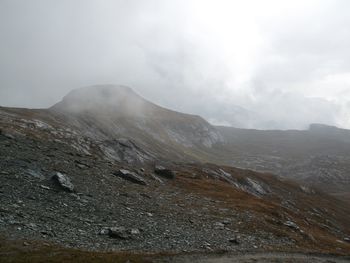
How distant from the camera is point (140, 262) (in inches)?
1229

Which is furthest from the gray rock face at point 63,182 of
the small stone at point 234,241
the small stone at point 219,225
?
the small stone at point 234,241

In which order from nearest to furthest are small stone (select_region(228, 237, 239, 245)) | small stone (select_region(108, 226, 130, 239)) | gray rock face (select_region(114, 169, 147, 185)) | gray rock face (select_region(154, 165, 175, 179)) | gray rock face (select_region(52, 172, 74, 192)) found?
small stone (select_region(108, 226, 130, 239)) → small stone (select_region(228, 237, 239, 245)) → gray rock face (select_region(52, 172, 74, 192)) → gray rock face (select_region(114, 169, 147, 185)) → gray rock face (select_region(154, 165, 175, 179))

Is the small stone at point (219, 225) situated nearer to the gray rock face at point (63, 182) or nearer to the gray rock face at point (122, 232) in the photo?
the gray rock face at point (122, 232)

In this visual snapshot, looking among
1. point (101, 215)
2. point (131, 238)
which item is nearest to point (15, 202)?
point (101, 215)

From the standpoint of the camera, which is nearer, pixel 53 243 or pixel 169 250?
pixel 53 243

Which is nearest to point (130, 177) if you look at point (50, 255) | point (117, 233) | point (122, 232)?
point (122, 232)

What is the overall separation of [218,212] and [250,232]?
29.0 ft

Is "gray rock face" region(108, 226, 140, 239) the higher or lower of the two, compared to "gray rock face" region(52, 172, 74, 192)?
lower

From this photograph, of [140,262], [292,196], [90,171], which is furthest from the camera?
[292,196]

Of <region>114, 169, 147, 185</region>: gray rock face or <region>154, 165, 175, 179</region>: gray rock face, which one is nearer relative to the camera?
<region>114, 169, 147, 185</region>: gray rock face

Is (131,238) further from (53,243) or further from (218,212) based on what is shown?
(218,212)

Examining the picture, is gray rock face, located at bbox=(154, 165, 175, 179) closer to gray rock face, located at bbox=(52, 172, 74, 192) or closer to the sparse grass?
gray rock face, located at bbox=(52, 172, 74, 192)

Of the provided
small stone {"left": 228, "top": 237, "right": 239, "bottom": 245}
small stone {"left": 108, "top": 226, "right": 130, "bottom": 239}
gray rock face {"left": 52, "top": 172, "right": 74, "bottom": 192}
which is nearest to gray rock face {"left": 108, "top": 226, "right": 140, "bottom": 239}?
small stone {"left": 108, "top": 226, "right": 130, "bottom": 239}

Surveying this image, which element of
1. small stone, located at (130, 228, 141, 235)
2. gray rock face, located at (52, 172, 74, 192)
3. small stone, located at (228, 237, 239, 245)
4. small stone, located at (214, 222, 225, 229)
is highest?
gray rock face, located at (52, 172, 74, 192)
